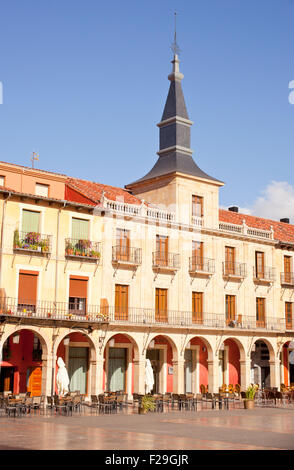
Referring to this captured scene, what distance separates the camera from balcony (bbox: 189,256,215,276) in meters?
36.6

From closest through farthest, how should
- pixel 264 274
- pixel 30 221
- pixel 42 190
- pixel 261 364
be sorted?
pixel 30 221 → pixel 42 190 → pixel 264 274 → pixel 261 364

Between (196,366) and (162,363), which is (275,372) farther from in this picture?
(162,363)

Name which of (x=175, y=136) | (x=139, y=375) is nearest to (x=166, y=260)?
(x=139, y=375)

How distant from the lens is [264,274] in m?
40.6

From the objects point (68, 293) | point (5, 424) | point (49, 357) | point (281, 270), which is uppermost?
point (281, 270)

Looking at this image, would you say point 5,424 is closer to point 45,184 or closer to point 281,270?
point 45,184

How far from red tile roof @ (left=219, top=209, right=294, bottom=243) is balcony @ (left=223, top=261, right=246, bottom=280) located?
161 inches

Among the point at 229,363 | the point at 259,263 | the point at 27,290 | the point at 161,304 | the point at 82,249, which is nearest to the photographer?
the point at 27,290

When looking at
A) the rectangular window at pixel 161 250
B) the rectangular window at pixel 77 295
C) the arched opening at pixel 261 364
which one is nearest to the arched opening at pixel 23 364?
the rectangular window at pixel 77 295

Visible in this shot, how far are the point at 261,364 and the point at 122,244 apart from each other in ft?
49.8

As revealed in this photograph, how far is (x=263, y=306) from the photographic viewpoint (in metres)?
40.7
